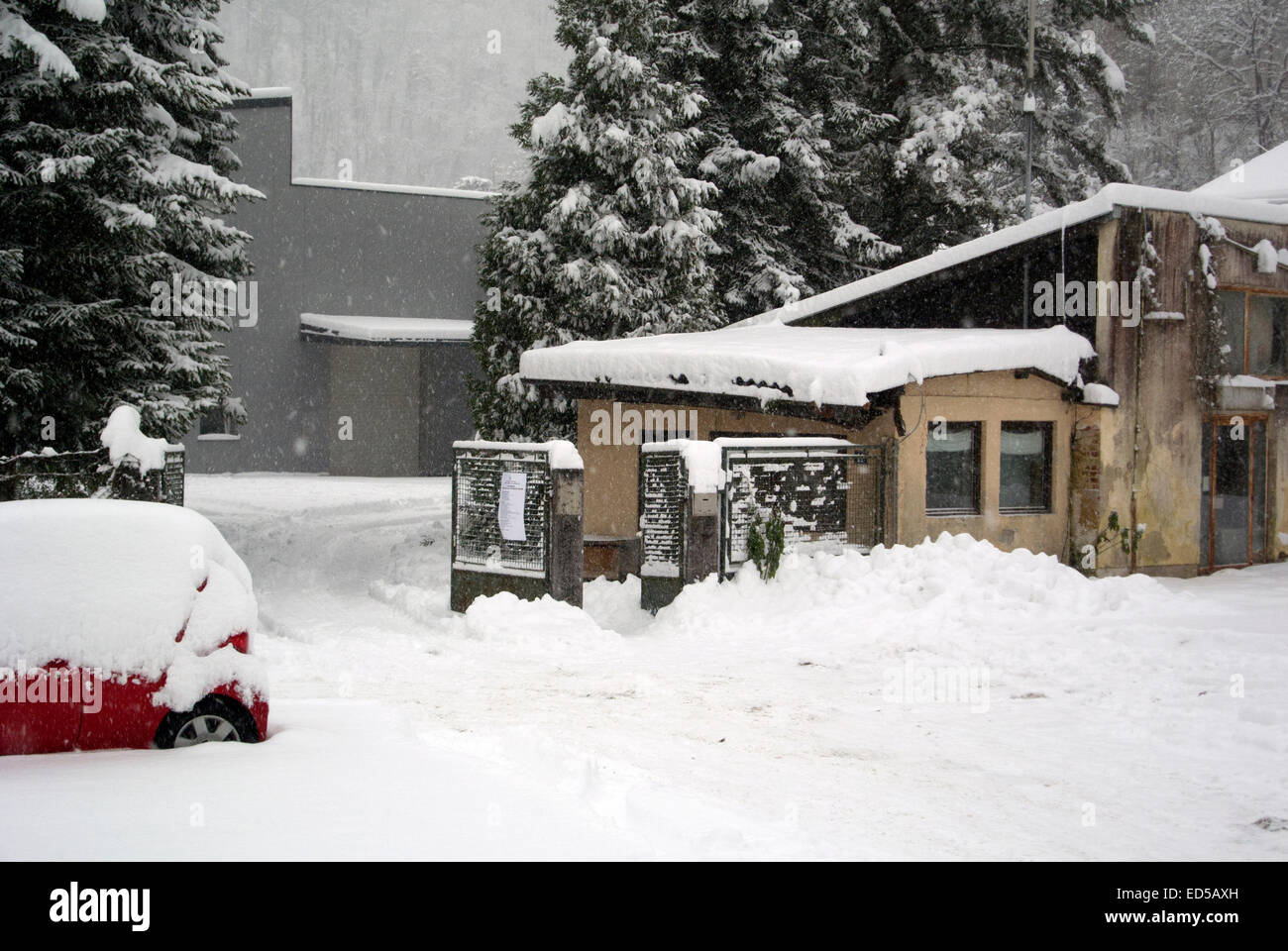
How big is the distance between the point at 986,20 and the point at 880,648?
23.0 m

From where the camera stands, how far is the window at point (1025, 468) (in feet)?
57.8

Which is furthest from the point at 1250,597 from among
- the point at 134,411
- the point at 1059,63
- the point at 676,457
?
the point at 1059,63

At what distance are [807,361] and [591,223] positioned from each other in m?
6.95

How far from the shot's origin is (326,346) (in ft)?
111

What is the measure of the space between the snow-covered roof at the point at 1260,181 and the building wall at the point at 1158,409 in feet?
17.4

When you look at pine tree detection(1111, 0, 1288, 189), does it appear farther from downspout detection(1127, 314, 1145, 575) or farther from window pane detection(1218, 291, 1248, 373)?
downspout detection(1127, 314, 1145, 575)

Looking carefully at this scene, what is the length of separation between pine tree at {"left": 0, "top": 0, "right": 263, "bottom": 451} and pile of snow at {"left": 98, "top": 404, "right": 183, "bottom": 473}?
110 centimetres

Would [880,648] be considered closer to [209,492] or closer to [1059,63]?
[209,492]
